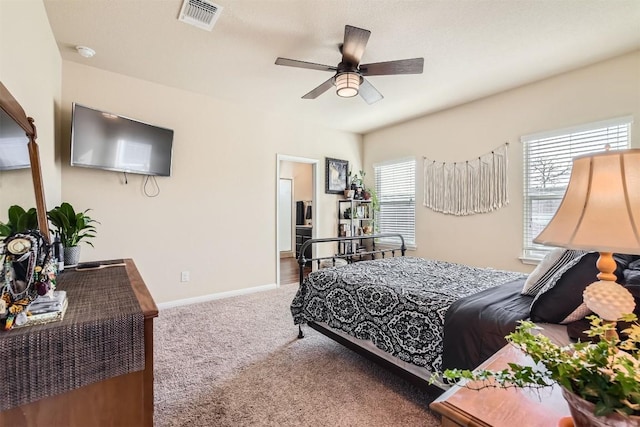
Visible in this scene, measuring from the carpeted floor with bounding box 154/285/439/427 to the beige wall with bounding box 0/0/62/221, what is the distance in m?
1.45

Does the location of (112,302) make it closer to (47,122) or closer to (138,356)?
(138,356)

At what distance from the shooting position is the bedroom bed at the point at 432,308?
1370 millimetres

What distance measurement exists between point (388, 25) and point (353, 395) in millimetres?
2790

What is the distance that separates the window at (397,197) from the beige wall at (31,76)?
439 cm

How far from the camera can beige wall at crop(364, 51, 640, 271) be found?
2879 mm

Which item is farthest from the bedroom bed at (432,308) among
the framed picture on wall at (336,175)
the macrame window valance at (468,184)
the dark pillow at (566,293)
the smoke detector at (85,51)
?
the smoke detector at (85,51)

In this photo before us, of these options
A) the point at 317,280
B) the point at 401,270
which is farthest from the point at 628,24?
the point at 317,280

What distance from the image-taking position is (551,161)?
327 centimetres

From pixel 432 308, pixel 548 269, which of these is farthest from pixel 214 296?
pixel 548 269

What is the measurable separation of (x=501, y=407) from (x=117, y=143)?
3635 millimetres

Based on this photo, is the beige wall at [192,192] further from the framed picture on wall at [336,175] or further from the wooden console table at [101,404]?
the wooden console table at [101,404]

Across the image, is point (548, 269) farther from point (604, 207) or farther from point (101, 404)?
point (101, 404)

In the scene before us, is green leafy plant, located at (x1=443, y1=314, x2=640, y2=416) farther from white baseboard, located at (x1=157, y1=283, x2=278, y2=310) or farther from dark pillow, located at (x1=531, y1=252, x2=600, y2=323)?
white baseboard, located at (x1=157, y1=283, x2=278, y2=310)

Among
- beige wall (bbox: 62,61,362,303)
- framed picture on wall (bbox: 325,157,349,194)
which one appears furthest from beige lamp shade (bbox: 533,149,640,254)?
framed picture on wall (bbox: 325,157,349,194)
